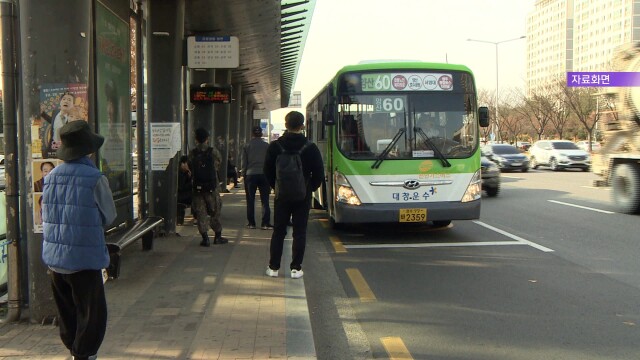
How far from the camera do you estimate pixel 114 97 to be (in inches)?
312

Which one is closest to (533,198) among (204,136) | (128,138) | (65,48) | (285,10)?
(285,10)

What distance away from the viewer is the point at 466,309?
18.5 feet

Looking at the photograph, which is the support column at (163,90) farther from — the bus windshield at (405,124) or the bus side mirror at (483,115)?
the bus side mirror at (483,115)

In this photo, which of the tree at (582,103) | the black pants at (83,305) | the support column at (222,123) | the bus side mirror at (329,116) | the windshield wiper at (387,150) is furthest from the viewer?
the tree at (582,103)

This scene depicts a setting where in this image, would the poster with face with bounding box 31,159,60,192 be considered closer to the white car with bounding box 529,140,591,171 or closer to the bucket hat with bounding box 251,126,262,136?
the bucket hat with bounding box 251,126,262,136

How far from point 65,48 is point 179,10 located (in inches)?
218

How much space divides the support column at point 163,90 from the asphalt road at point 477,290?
8.63 ft

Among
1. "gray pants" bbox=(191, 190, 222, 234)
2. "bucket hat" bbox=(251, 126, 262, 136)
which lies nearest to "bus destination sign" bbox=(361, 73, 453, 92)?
"bucket hat" bbox=(251, 126, 262, 136)

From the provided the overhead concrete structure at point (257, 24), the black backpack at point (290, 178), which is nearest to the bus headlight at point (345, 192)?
the black backpack at point (290, 178)

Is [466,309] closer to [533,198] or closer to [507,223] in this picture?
[507,223]

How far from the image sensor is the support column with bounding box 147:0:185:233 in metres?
9.63

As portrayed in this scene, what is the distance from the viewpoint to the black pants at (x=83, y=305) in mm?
3576

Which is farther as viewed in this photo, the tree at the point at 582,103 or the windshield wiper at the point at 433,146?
the tree at the point at 582,103

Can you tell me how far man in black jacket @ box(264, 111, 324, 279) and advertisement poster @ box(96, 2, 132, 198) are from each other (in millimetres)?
2530
